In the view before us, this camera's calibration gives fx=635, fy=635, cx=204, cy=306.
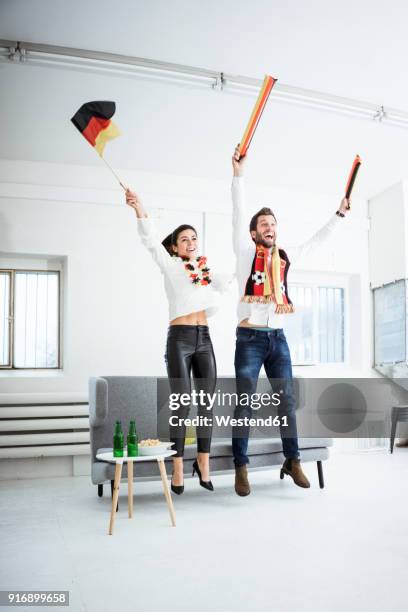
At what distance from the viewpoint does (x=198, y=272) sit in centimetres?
389

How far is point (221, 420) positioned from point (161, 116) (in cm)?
257

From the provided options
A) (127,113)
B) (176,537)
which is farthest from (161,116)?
(176,537)

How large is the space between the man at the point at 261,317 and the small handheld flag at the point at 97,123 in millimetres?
770

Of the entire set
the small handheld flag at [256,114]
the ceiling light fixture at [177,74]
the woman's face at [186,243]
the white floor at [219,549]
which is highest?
the ceiling light fixture at [177,74]

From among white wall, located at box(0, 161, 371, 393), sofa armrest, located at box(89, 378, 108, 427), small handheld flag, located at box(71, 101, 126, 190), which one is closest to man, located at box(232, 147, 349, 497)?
small handheld flag, located at box(71, 101, 126, 190)

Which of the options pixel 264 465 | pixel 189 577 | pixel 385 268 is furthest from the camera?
pixel 385 268

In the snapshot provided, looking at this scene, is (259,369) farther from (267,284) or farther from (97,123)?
(97,123)

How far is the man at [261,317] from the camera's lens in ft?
12.2

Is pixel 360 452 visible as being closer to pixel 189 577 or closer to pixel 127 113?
pixel 127 113

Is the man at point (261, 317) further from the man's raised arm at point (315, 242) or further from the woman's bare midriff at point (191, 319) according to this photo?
the woman's bare midriff at point (191, 319)

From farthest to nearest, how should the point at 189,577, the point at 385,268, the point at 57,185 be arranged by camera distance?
the point at 385,268 → the point at 57,185 → the point at 189,577

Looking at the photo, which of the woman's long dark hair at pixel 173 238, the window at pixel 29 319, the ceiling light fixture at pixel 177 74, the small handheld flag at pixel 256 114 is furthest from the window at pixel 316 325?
the small handheld flag at pixel 256 114

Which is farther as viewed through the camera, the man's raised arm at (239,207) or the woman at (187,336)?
the woman at (187,336)

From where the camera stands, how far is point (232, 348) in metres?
6.65
